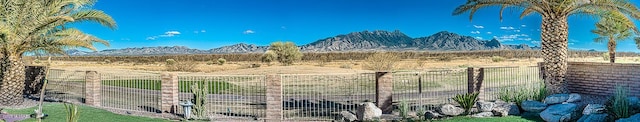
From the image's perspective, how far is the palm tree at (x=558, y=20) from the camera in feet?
39.9

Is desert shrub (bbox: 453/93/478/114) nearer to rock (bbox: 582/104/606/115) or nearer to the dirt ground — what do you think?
rock (bbox: 582/104/606/115)

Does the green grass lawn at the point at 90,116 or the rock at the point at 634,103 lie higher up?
the rock at the point at 634,103

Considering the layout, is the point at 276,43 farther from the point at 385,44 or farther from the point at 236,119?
the point at 385,44

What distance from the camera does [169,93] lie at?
11312mm

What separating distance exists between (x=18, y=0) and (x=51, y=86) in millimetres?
6299

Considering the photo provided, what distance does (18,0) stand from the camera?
1263cm

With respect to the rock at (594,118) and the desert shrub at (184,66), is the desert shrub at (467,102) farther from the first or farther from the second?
the desert shrub at (184,66)

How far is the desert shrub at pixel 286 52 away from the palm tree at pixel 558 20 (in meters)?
36.0

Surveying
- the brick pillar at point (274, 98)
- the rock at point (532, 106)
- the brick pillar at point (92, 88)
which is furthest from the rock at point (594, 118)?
the brick pillar at point (92, 88)

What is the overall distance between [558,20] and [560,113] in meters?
4.11

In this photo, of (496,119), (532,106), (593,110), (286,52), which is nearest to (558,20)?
(532,106)

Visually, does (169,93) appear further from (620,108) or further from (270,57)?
(270,57)

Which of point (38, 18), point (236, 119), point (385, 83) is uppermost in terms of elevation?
point (38, 18)

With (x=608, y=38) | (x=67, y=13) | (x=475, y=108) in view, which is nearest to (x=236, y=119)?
(x=475, y=108)
